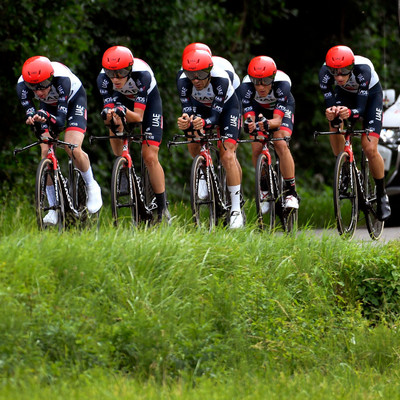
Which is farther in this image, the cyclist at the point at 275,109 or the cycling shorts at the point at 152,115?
the cyclist at the point at 275,109

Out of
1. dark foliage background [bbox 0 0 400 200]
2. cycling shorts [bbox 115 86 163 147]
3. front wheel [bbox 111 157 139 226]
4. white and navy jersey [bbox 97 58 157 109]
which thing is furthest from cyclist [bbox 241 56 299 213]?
dark foliage background [bbox 0 0 400 200]

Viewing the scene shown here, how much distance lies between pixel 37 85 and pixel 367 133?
415cm

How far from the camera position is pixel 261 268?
876 cm

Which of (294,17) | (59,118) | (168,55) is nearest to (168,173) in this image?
(168,55)

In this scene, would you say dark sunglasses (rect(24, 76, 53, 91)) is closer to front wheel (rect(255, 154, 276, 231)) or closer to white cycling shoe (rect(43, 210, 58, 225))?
white cycling shoe (rect(43, 210, 58, 225))

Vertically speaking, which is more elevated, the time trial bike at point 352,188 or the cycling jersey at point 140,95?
the cycling jersey at point 140,95

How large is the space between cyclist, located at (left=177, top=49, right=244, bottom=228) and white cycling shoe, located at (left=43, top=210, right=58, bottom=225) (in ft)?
6.00

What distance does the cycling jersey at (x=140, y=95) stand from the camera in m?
10.8

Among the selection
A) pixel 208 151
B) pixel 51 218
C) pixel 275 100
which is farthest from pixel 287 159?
pixel 51 218

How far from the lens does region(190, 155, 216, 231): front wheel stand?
35.0 ft

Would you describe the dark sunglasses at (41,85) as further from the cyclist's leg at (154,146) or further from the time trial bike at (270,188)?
the time trial bike at (270,188)

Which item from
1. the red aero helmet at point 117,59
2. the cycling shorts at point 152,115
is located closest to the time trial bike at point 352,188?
the cycling shorts at point 152,115

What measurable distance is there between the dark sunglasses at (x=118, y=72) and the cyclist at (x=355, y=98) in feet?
7.97

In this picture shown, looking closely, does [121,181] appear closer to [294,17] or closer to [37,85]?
[37,85]
